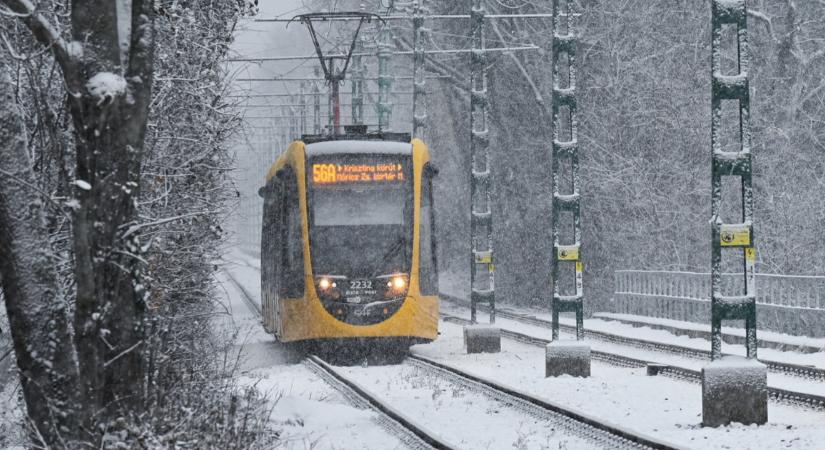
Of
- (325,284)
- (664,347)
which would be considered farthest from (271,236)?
(664,347)

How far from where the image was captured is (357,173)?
20.0 meters

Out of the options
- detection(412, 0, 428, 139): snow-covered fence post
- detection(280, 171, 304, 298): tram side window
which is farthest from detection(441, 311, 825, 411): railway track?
detection(412, 0, 428, 139): snow-covered fence post

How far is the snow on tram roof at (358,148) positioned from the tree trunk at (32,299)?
12.6m

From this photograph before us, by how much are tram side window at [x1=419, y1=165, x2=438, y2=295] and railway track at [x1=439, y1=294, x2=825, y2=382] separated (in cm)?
356

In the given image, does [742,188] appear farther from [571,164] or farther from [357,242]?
[357,242]

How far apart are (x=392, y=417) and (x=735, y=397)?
318 cm

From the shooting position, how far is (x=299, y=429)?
39.1 feet

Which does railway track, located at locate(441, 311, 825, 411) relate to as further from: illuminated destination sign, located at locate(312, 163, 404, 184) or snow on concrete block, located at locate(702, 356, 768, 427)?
illuminated destination sign, located at locate(312, 163, 404, 184)

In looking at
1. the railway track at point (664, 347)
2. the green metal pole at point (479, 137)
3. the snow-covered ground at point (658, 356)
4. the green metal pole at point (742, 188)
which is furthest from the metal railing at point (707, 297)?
the green metal pole at point (742, 188)

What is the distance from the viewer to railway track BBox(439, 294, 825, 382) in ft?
51.5

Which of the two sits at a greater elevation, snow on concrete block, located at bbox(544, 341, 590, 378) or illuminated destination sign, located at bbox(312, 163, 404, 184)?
illuminated destination sign, located at bbox(312, 163, 404, 184)

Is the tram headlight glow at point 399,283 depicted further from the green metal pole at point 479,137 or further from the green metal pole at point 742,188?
the green metal pole at point 742,188

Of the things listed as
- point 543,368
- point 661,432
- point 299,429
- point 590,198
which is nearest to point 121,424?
point 299,429

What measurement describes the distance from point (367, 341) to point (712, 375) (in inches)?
365
